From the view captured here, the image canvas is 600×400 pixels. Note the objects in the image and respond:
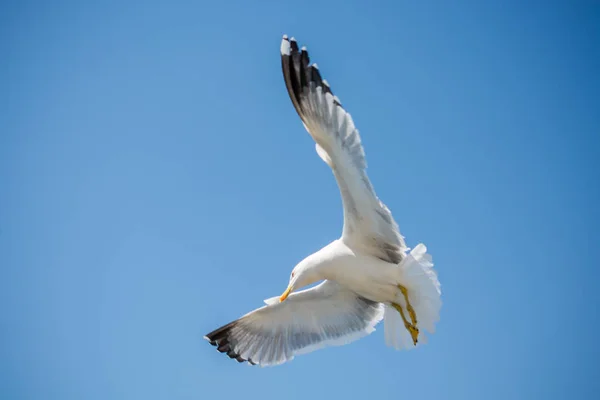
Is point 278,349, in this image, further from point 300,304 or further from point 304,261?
point 304,261

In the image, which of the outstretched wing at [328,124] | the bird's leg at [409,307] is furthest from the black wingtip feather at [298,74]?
the bird's leg at [409,307]

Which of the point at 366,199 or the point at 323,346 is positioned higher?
the point at 366,199

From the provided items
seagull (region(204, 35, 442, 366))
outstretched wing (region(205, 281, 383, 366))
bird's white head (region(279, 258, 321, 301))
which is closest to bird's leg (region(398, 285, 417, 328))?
seagull (region(204, 35, 442, 366))

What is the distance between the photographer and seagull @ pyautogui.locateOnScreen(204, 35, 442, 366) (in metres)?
3.87

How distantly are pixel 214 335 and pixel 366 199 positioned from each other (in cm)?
211

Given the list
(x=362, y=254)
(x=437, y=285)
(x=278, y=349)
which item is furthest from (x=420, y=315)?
(x=278, y=349)

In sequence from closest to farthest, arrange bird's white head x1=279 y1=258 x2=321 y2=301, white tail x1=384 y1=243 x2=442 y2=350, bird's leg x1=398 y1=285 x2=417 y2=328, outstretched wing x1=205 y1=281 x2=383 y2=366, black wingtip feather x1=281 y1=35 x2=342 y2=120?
1. black wingtip feather x1=281 y1=35 x2=342 y2=120
2. white tail x1=384 y1=243 x2=442 y2=350
3. bird's leg x1=398 y1=285 x2=417 y2=328
4. bird's white head x1=279 y1=258 x2=321 y2=301
5. outstretched wing x1=205 y1=281 x2=383 y2=366

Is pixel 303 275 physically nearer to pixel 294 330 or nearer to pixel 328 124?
pixel 294 330

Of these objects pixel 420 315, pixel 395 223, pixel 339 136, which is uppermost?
pixel 339 136

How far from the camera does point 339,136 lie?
151 inches

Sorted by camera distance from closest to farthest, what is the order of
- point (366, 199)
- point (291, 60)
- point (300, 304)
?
point (291, 60) < point (366, 199) < point (300, 304)

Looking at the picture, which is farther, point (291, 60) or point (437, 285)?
point (437, 285)

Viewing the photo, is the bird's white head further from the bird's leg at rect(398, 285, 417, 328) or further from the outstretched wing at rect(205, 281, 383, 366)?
the bird's leg at rect(398, 285, 417, 328)

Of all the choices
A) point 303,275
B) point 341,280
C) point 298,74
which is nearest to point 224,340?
point 303,275
